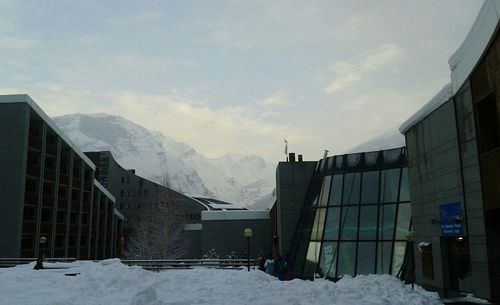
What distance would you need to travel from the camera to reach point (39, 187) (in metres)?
50.1

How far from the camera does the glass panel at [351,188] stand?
108 ft

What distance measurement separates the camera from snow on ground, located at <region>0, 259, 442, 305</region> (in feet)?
48.3

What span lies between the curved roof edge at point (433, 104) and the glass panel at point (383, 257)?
9.76 metres

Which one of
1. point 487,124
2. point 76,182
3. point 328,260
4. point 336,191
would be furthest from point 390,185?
point 76,182

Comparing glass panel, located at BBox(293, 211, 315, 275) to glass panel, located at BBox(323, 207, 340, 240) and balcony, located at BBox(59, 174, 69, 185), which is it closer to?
glass panel, located at BBox(323, 207, 340, 240)

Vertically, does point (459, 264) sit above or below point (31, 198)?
below

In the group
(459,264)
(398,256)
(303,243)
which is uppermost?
(303,243)

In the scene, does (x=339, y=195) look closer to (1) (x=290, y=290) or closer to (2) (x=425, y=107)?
(2) (x=425, y=107)

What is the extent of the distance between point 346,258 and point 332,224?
3067 mm

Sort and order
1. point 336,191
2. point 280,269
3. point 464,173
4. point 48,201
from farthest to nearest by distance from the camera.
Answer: point 48,201 → point 336,191 → point 280,269 → point 464,173

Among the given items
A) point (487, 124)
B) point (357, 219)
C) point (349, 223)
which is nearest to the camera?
point (487, 124)

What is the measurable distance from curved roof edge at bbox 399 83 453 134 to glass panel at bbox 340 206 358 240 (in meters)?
11.0

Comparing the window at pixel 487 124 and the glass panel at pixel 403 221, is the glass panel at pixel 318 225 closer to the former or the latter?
the glass panel at pixel 403 221

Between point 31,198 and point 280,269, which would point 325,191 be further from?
point 31,198
